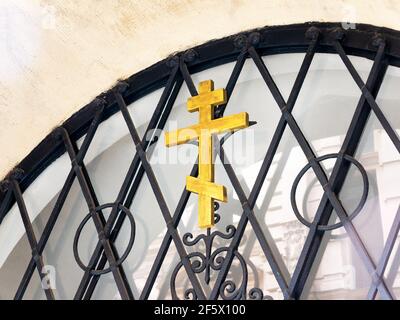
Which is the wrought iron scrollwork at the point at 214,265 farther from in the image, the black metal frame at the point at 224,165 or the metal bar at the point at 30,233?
the metal bar at the point at 30,233

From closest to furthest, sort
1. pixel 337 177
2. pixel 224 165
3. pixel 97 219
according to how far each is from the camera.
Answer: pixel 337 177 < pixel 224 165 < pixel 97 219

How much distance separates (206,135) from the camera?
5.89ft

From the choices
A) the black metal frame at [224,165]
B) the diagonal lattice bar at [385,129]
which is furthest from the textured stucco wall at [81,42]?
the diagonal lattice bar at [385,129]

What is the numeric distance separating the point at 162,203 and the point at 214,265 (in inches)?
7.3

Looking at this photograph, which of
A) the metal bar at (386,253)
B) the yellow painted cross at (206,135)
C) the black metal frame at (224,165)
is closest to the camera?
the metal bar at (386,253)

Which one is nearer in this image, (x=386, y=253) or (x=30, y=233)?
(x=386, y=253)

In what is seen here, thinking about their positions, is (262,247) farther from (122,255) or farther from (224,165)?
(122,255)

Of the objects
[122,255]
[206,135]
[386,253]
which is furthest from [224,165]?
[386,253]

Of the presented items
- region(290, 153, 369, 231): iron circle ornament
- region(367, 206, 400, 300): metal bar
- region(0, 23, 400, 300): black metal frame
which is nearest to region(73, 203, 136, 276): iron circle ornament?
region(0, 23, 400, 300): black metal frame

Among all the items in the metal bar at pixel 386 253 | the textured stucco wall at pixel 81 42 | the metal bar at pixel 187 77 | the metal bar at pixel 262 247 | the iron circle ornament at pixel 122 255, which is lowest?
the metal bar at pixel 386 253

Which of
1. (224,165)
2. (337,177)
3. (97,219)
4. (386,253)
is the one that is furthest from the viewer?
(97,219)

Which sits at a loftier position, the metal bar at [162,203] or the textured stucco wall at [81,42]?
the textured stucco wall at [81,42]

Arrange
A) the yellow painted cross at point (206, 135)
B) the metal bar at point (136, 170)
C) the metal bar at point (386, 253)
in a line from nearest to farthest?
the metal bar at point (386, 253) < the yellow painted cross at point (206, 135) < the metal bar at point (136, 170)

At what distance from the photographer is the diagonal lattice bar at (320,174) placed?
1.55m
